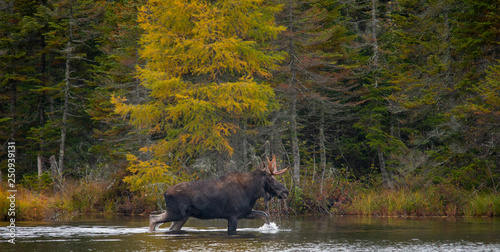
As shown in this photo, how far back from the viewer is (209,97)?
77.0 ft

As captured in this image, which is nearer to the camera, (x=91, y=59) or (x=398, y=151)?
(x=398, y=151)

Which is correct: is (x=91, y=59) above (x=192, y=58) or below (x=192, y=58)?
above

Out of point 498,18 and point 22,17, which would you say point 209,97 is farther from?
point 22,17

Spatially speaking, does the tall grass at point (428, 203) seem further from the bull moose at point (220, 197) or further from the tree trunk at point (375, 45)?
the bull moose at point (220, 197)

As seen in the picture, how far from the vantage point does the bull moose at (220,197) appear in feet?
49.0

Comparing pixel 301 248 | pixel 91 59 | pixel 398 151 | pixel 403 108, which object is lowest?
pixel 301 248

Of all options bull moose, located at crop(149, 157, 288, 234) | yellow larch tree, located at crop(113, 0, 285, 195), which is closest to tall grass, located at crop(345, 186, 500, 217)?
yellow larch tree, located at crop(113, 0, 285, 195)

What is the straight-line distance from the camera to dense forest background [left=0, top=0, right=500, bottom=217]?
75.4 ft

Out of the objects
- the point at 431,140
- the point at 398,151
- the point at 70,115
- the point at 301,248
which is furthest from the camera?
the point at 70,115

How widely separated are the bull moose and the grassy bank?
6737mm

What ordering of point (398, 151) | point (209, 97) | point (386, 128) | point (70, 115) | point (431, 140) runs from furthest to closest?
1. point (70, 115)
2. point (386, 128)
3. point (431, 140)
4. point (398, 151)
5. point (209, 97)

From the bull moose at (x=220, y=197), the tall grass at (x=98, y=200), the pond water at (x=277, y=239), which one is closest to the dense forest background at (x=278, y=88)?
the tall grass at (x=98, y=200)

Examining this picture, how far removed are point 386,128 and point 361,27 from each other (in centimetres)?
789

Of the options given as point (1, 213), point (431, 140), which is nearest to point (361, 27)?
point (431, 140)
